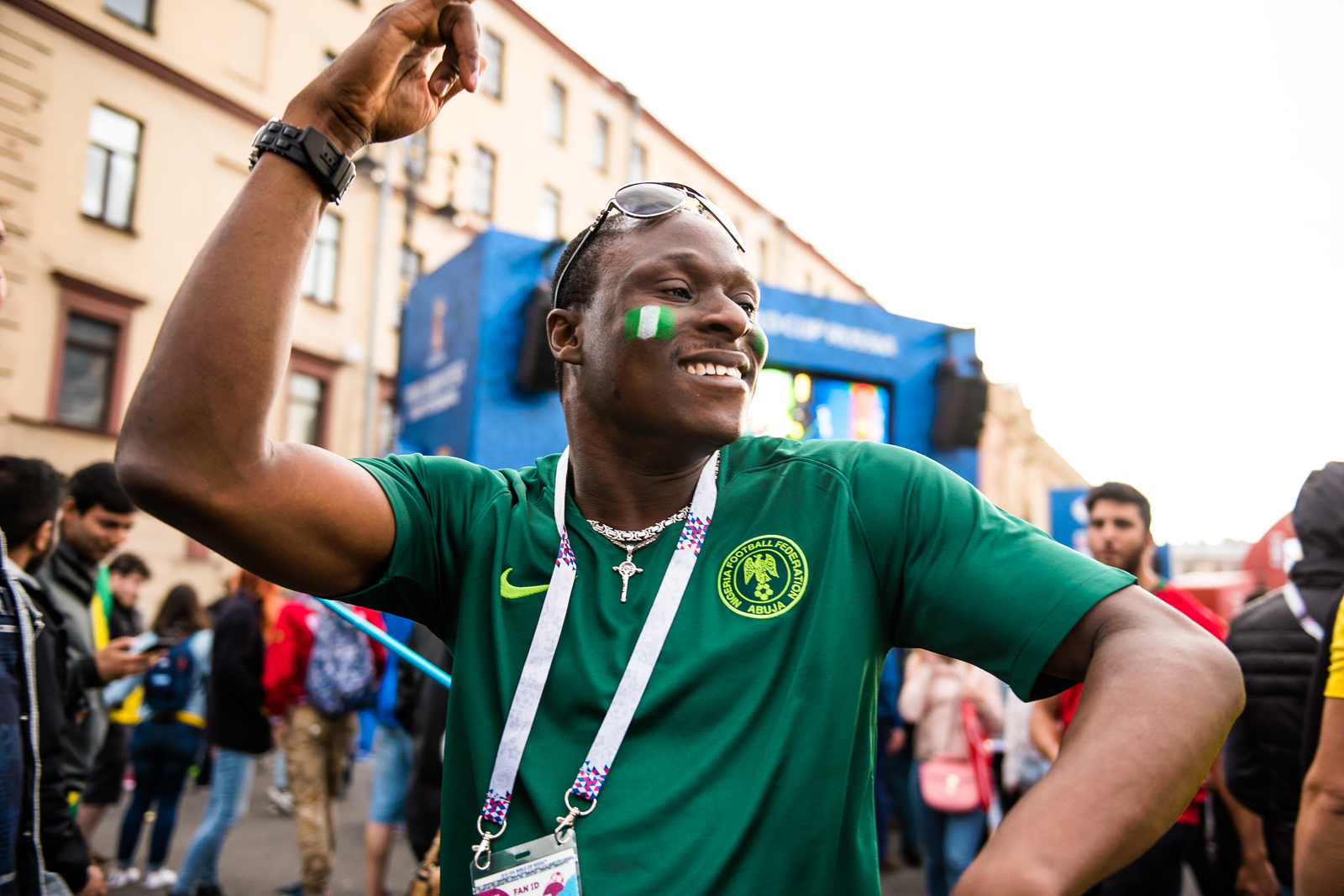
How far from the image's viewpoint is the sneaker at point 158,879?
5957mm

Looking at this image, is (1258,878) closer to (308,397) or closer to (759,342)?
(759,342)

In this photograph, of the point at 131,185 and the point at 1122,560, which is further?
the point at 131,185

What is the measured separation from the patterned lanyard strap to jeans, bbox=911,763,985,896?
4198 millimetres

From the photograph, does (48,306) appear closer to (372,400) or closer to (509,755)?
(372,400)

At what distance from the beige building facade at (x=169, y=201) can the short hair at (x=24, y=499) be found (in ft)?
23.0

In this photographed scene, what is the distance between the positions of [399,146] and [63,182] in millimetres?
6552

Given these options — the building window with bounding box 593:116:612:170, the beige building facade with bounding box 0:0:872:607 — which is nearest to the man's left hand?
the beige building facade with bounding box 0:0:872:607

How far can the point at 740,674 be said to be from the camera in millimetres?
1236

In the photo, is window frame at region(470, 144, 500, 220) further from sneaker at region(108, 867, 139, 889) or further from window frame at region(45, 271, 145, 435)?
sneaker at region(108, 867, 139, 889)

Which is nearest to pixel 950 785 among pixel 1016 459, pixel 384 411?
pixel 384 411

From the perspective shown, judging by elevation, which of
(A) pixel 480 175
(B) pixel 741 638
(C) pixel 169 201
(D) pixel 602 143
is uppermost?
(D) pixel 602 143

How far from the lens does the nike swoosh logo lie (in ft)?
4.56

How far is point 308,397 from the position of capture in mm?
18156

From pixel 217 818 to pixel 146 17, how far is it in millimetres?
15362
